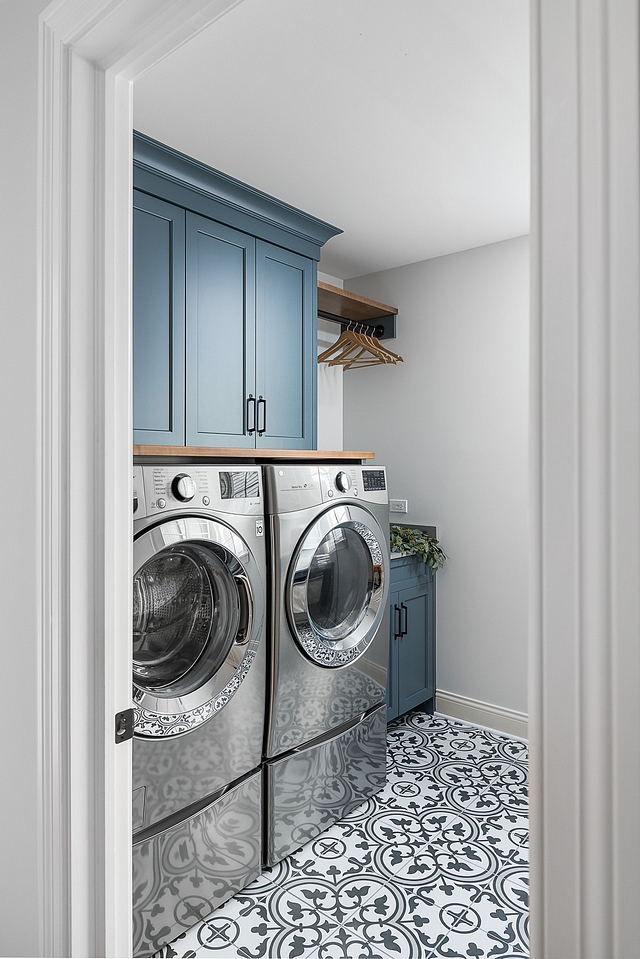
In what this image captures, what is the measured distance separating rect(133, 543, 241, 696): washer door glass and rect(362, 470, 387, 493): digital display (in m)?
0.76

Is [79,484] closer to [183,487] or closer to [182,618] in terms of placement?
[183,487]

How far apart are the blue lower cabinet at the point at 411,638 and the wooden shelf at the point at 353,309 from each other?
1.38 m

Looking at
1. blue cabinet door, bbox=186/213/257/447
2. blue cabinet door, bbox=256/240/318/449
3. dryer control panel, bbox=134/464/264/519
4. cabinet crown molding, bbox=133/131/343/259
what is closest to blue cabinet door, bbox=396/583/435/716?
blue cabinet door, bbox=256/240/318/449

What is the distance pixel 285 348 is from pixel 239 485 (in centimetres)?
94

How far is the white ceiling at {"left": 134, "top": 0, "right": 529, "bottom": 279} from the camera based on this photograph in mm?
1504

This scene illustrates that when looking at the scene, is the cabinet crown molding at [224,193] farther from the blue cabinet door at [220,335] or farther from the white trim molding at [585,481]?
the white trim molding at [585,481]

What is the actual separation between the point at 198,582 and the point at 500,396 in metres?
2.01

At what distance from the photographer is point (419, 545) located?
323 centimetres

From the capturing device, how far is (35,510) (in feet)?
3.31

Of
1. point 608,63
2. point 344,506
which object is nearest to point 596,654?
point 608,63

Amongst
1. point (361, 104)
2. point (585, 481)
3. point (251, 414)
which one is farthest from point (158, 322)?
point (585, 481)

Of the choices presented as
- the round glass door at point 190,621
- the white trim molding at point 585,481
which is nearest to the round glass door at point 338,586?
the round glass door at point 190,621

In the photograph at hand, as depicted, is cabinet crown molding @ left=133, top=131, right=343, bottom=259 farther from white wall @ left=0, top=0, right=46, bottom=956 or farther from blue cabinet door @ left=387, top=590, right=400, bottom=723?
blue cabinet door @ left=387, top=590, right=400, bottom=723

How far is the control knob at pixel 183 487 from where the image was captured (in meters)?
1.68
